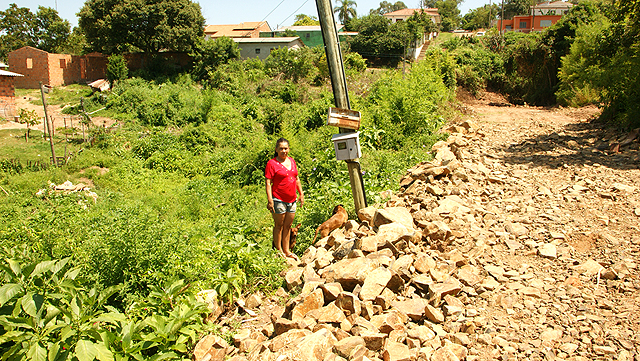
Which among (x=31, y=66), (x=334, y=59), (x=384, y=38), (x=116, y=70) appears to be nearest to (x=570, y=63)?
(x=334, y=59)

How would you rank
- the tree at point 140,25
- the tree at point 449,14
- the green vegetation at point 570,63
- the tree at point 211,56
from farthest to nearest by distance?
1. the tree at point 449,14
2. the tree at point 140,25
3. the tree at point 211,56
4. the green vegetation at point 570,63

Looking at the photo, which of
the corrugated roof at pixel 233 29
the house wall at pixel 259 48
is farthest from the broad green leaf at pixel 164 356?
the corrugated roof at pixel 233 29

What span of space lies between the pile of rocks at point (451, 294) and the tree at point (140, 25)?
2773 cm

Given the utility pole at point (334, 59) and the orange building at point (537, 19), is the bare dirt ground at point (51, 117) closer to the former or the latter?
the utility pole at point (334, 59)

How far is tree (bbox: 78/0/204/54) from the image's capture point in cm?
2997

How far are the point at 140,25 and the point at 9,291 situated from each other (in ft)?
104

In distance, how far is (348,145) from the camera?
227 inches

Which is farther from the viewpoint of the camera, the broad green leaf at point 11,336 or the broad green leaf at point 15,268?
the broad green leaf at point 15,268

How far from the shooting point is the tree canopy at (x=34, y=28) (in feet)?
160

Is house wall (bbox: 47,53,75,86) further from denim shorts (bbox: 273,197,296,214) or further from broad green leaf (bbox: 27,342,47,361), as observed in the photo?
broad green leaf (bbox: 27,342,47,361)

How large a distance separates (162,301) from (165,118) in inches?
562

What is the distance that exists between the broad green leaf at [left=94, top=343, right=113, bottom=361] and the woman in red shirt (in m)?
2.63

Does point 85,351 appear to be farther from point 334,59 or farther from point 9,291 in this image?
point 334,59

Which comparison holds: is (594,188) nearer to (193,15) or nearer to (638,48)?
(638,48)
